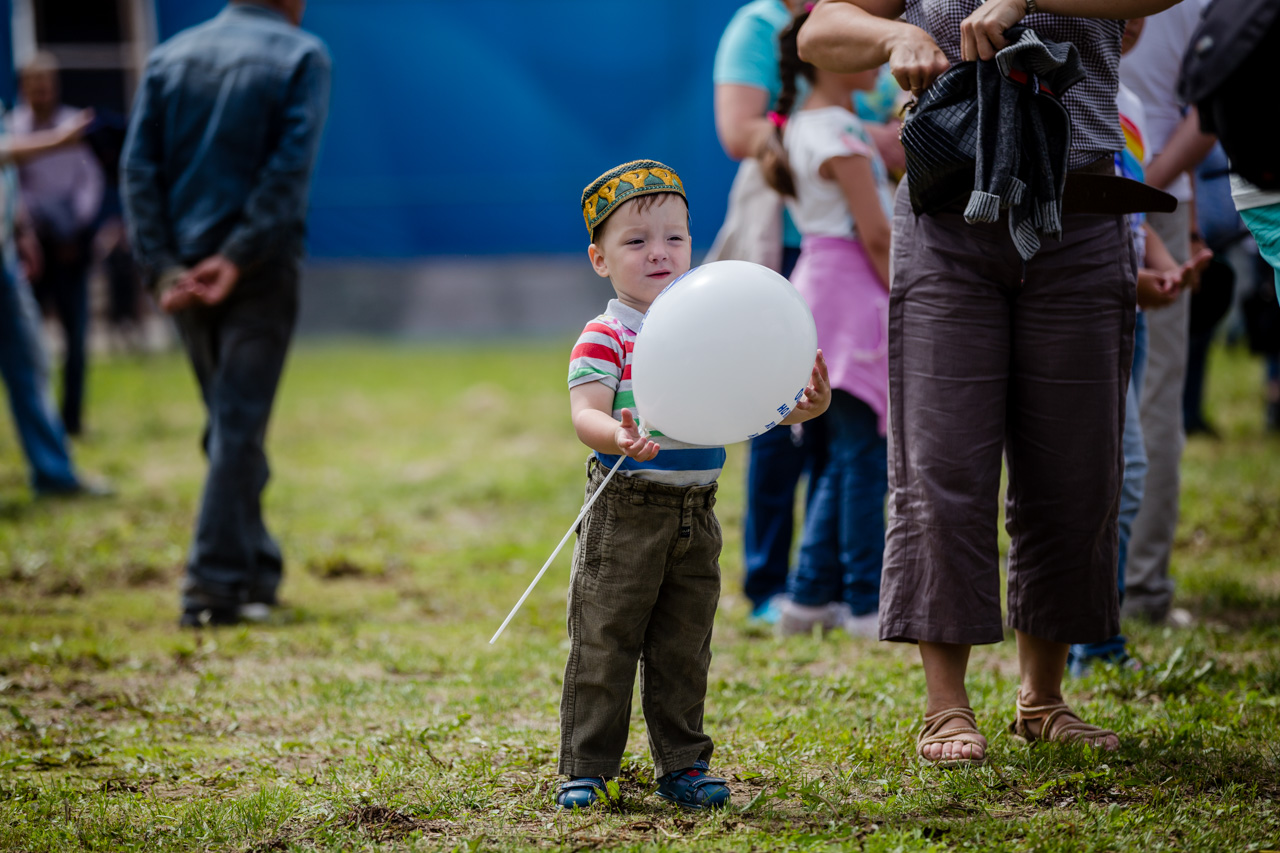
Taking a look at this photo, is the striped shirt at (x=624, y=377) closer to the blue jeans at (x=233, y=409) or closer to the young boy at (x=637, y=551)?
the young boy at (x=637, y=551)

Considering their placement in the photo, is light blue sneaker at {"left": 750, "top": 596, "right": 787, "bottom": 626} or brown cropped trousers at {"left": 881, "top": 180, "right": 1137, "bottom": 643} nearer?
brown cropped trousers at {"left": 881, "top": 180, "right": 1137, "bottom": 643}

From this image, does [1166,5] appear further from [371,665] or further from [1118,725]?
[371,665]

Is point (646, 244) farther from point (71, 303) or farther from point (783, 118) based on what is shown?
point (71, 303)

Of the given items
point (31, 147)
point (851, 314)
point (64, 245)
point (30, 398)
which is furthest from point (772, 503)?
point (64, 245)

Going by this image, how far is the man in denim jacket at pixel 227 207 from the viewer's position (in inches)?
189

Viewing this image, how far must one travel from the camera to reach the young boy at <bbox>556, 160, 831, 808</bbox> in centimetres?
271

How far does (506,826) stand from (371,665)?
1710mm

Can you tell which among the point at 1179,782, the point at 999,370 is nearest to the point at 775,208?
the point at 999,370

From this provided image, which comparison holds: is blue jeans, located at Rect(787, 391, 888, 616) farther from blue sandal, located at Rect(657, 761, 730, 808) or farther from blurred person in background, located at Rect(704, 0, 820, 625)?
blue sandal, located at Rect(657, 761, 730, 808)

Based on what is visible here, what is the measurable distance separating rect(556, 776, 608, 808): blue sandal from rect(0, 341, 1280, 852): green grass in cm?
4

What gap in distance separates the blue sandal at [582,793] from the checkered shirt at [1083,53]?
1.79 meters

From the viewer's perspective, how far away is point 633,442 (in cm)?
246

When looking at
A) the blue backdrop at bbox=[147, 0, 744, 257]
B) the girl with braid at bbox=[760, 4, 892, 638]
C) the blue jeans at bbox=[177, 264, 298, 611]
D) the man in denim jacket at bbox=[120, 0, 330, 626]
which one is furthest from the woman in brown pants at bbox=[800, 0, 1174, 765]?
the blue backdrop at bbox=[147, 0, 744, 257]

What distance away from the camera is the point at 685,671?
2.83m
